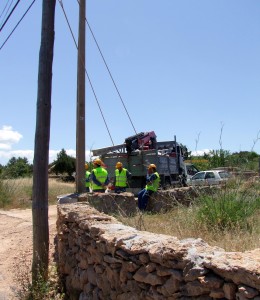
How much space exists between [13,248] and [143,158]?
9.24 meters

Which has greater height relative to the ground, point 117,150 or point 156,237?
point 117,150

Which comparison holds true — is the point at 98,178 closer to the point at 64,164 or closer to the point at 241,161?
the point at 241,161

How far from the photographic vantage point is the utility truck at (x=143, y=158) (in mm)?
18688

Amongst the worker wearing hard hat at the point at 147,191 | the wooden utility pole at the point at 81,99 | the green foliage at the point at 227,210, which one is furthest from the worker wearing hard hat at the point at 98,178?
the green foliage at the point at 227,210

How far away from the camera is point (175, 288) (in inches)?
146

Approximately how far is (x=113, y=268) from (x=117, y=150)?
50.0 feet

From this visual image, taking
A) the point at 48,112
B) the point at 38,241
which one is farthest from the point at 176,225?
the point at 48,112

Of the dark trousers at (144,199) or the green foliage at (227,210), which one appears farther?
the dark trousers at (144,199)

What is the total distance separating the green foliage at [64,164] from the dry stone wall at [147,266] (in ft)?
144

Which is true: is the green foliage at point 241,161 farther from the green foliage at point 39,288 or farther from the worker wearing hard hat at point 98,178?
the worker wearing hard hat at point 98,178

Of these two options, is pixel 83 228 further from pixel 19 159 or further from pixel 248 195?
pixel 19 159

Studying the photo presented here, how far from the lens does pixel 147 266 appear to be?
4.08 meters

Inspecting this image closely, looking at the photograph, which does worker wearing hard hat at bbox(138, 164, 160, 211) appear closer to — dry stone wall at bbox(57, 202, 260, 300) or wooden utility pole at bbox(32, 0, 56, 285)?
wooden utility pole at bbox(32, 0, 56, 285)

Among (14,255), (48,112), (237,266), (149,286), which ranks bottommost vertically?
(14,255)
